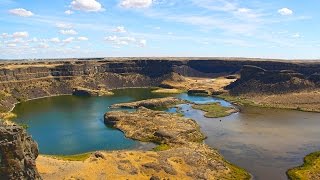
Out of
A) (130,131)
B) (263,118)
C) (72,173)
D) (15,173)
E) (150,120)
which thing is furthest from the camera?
(263,118)

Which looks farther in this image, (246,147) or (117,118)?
(117,118)

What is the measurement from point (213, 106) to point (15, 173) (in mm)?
123293

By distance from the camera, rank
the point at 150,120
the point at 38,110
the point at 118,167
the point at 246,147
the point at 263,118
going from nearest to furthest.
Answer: the point at 118,167 < the point at 246,147 < the point at 150,120 < the point at 263,118 < the point at 38,110

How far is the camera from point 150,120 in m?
131

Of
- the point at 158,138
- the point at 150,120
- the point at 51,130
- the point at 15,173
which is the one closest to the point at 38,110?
the point at 51,130

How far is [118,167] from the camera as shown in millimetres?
81312

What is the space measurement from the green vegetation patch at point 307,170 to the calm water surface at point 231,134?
1855 millimetres

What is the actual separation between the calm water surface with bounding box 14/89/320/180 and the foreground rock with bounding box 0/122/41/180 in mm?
42041

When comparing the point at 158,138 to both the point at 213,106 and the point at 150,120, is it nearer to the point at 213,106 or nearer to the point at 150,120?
the point at 150,120

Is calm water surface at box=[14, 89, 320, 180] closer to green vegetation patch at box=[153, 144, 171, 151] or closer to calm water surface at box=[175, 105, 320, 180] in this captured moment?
calm water surface at box=[175, 105, 320, 180]

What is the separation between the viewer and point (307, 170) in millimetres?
87938

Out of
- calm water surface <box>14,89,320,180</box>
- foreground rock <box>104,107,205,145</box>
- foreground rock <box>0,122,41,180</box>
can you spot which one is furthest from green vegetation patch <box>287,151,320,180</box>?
foreground rock <box>0,122,41,180</box>

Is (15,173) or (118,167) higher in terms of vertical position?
(15,173)

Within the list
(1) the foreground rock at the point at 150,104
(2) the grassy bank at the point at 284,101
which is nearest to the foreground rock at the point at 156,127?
(1) the foreground rock at the point at 150,104
